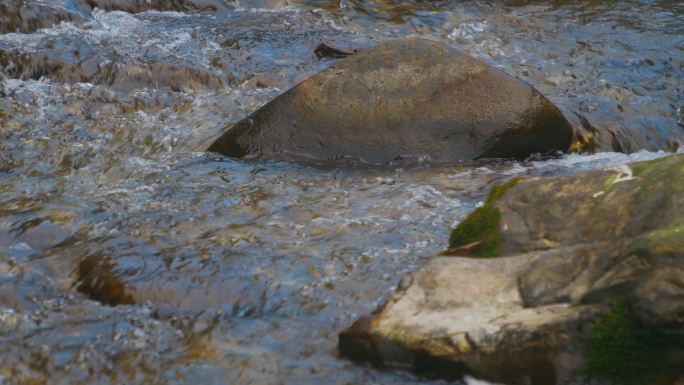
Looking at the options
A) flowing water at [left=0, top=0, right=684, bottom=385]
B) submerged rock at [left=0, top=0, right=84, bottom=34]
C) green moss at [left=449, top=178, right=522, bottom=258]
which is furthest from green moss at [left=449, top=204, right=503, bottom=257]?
submerged rock at [left=0, top=0, right=84, bottom=34]

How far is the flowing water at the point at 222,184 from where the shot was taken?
13.9 feet

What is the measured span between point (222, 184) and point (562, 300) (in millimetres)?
3209

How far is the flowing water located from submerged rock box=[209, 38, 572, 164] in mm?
214

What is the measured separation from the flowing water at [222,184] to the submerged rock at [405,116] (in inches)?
8.4

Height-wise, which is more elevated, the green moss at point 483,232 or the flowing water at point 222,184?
the green moss at point 483,232

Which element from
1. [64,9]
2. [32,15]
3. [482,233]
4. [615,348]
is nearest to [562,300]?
[615,348]

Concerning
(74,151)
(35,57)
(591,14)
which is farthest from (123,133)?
(591,14)

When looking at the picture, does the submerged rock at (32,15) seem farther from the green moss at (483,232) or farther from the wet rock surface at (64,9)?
the green moss at (483,232)

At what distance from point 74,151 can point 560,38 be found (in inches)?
218

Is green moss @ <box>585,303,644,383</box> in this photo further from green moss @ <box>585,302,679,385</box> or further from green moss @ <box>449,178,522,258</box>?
green moss @ <box>449,178,522,258</box>

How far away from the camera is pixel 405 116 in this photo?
6859 mm

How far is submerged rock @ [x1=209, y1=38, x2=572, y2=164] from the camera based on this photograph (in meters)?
6.82

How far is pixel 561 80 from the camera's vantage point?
28.4 feet

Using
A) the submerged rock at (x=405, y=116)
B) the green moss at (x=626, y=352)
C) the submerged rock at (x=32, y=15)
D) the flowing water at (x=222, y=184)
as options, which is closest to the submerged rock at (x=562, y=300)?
the green moss at (x=626, y=352)
